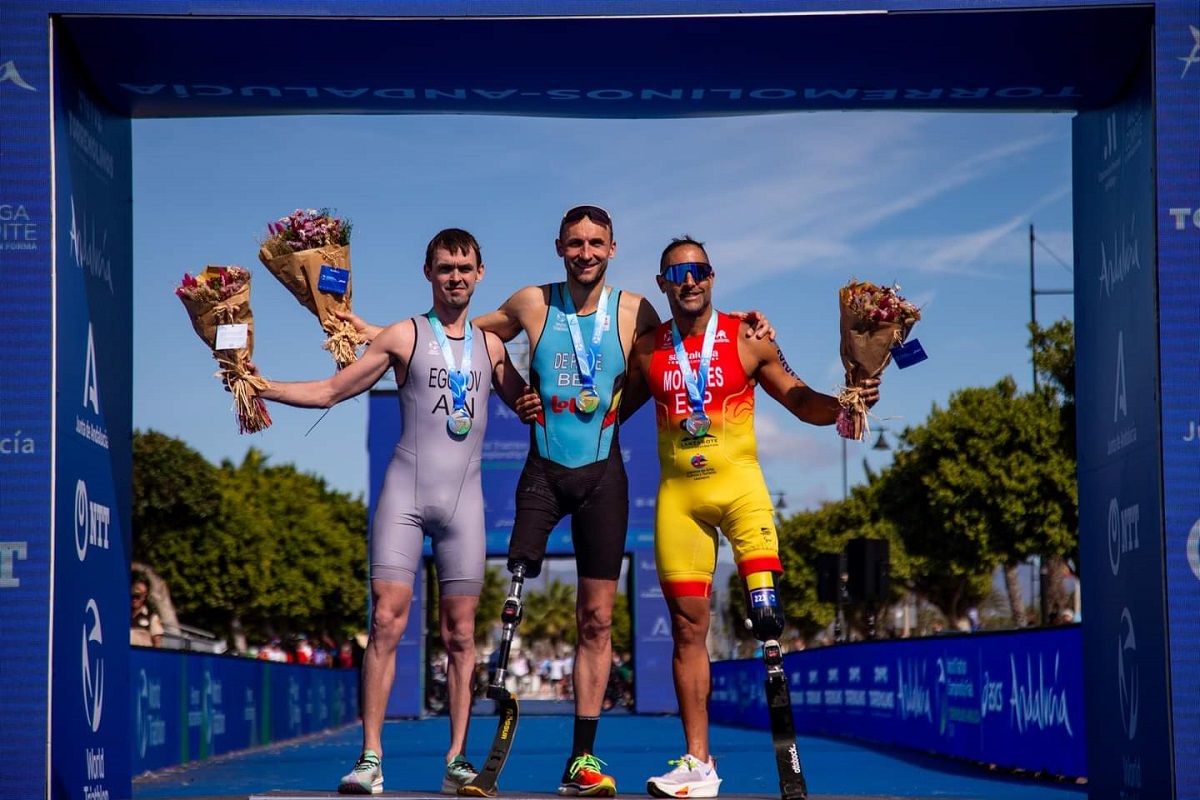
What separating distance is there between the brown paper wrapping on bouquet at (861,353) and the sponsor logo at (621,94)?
139 centimetres

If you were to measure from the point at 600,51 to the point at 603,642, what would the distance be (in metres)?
2.77

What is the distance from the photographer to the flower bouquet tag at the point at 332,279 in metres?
7.51

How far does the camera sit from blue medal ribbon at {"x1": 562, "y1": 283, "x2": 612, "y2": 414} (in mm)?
7320

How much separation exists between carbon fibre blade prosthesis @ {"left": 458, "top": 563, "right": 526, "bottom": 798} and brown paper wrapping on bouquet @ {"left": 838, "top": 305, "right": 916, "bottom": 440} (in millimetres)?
1692

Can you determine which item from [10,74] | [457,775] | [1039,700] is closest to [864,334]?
[457,775]

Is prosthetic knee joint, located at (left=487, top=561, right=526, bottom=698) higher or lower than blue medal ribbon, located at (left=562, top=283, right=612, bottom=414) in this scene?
lower

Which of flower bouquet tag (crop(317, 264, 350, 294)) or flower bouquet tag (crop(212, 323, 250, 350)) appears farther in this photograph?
flower bouquet tag (crop(317, 264, 350, 294))

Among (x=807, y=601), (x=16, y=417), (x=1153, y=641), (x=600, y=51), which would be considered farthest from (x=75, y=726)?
(x=807, y=601)

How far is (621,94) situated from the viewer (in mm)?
7797

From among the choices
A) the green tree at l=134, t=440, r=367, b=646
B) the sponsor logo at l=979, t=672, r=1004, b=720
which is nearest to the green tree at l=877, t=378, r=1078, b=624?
the green tree at l=134, t=440, r=367, b=646

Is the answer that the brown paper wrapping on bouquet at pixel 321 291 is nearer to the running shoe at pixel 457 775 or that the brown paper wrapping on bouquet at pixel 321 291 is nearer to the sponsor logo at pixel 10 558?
the sponsor logo at pixel 10 558

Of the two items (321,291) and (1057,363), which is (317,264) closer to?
(321,291)

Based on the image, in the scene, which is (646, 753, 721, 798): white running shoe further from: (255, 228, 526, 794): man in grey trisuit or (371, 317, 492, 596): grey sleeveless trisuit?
(371, 317, 492, 596): grey sleeveless trisuit

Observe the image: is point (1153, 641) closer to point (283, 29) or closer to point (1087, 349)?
point (1087, 349)
